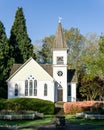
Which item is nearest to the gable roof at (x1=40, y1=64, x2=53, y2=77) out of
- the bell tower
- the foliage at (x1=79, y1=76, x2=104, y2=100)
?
the bell tower

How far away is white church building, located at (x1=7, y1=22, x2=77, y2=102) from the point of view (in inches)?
2468

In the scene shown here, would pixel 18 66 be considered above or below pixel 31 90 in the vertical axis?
above

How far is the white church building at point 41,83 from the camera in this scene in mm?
62688

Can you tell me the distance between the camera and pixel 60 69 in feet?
211

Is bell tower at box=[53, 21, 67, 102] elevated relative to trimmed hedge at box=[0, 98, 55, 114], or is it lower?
elevated

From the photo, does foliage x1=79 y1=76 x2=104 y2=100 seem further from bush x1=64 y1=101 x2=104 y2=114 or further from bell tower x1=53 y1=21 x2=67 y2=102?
bush x1=64 y1=101 x2=104 y2=114

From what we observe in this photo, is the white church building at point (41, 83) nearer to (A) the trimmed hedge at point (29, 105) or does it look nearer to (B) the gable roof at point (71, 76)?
(B) the gable roof at point (71, 76)

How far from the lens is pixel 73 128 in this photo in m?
31.9

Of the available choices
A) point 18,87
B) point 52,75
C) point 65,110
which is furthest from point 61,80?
point 65,110

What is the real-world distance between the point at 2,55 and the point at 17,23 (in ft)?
38.2

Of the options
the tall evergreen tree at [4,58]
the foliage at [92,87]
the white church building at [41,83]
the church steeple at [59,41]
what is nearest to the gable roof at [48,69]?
the white church building at [41,83]

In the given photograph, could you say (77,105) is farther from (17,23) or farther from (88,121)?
(17,23)

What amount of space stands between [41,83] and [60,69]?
4045mm

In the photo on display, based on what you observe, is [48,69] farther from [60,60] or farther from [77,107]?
[77,107]
